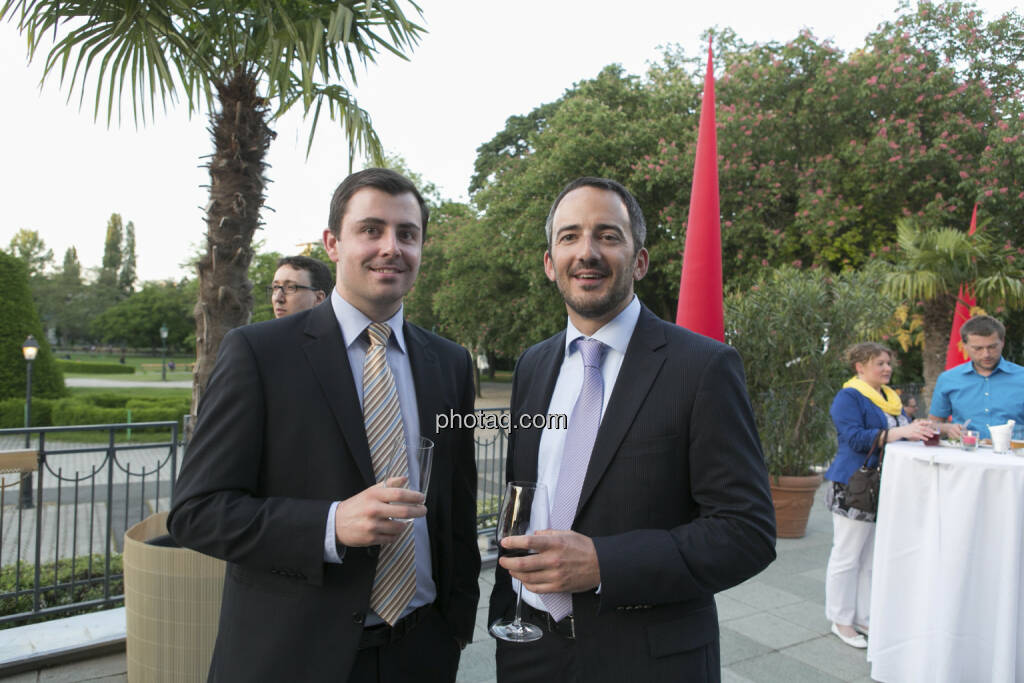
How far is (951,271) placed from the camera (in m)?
10.8

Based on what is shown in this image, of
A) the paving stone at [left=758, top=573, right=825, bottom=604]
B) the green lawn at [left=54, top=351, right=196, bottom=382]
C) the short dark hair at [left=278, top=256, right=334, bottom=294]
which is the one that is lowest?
the green lawn at [left=54, top=351, right=196, bottom=382]

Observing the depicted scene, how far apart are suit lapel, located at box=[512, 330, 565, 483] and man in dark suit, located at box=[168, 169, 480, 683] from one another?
0.25m

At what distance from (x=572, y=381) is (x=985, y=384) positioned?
176 inches

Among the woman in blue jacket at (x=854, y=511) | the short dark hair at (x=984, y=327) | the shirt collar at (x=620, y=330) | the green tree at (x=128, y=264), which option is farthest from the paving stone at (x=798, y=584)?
the green tree at (x=128, y=264)

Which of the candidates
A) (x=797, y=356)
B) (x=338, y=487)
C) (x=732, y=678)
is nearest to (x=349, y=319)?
(x=338, y=487)

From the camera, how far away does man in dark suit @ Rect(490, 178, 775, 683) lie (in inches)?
56.6

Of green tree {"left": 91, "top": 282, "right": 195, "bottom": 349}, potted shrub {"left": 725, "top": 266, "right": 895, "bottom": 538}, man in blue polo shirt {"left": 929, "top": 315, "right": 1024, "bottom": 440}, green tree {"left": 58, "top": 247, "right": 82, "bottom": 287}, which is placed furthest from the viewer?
green tree {"left": 58, "top": 247, "right": 82, "bottom": 287}

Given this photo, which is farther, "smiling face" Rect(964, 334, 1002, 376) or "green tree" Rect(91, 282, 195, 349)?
"green tree" Rect(91, 282, 195, 349)

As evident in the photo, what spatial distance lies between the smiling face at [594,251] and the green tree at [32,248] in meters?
93.6

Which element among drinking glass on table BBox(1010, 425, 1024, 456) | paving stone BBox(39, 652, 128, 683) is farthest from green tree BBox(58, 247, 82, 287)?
drinking glass on table BBox(1010, 425, 1024, 456)

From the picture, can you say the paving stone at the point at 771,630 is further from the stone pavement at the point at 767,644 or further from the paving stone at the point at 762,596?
the paving stone at the point at 762,596

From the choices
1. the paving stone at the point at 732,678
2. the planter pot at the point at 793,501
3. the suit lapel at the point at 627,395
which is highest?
the suit lapel at the point at 627,395

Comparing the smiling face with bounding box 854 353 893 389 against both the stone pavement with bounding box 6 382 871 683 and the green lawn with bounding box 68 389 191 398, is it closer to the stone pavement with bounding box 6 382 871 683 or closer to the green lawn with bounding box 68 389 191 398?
the stone pavement with bounding box 6 382 871 683

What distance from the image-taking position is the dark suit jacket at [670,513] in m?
1.45
